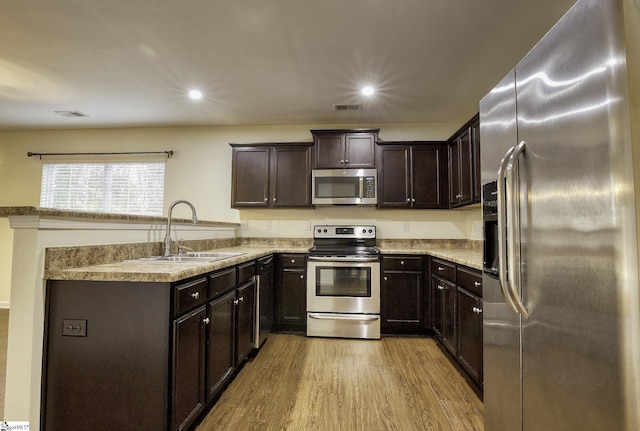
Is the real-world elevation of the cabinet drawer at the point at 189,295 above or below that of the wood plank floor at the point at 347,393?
above

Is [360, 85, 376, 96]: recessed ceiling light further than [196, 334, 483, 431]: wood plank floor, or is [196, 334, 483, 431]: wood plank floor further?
[360, 85, 376, 96]: recessed ceiling light

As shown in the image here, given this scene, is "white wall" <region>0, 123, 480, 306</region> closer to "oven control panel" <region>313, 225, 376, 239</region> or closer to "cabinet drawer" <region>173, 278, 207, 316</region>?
"oven control panel" <region>313, 225, 376, 239</region>

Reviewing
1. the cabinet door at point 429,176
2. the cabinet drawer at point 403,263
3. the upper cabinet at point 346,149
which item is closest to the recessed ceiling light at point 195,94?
the upper cabinet at point 346,149

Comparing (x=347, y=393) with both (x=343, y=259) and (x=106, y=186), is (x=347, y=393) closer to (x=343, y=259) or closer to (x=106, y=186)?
(x=343, y=259)

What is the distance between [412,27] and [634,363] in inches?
83.6

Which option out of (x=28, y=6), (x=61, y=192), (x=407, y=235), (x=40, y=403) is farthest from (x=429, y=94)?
(x=61, y=192)

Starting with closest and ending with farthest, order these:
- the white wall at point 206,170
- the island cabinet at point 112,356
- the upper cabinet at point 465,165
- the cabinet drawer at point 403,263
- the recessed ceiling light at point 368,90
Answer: the island cabinet at point 112,356, the upper cabinet at point 465,165, the recessed ceiling light at point 368,90, the cabinet drawer at point 403,263, the white wall at point 206,170

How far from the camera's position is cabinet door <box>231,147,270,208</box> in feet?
12.1

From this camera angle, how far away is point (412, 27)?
2.10 meters

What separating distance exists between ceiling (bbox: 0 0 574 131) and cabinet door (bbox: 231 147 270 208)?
456 mm

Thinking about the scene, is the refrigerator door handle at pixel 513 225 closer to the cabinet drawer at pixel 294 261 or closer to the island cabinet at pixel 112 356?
the island cabinet at pixel 112 356

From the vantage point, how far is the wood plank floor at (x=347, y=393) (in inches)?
69.4

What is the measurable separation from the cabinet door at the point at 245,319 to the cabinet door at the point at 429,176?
81.5 inches

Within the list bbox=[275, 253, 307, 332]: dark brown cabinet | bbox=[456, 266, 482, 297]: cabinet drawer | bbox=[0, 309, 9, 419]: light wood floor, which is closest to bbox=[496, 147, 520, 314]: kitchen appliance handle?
bbox=[456, 266, 482, 297]: cabinet drawer
